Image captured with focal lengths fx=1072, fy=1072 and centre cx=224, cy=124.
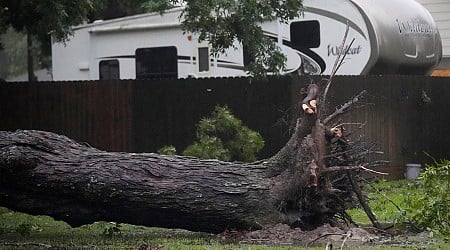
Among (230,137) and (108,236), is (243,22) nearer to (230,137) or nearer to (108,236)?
(230,137)

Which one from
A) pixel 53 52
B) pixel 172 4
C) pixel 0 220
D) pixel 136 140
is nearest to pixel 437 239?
pixel 0 220

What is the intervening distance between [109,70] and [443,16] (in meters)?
9.56

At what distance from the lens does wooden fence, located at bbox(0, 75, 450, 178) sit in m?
18.4

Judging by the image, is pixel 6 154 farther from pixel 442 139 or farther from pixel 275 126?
pixel 442 139

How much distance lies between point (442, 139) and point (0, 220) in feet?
35.2

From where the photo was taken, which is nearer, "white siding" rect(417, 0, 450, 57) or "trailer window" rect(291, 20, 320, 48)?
"trailer window" rect(291, 20, 320, 48)

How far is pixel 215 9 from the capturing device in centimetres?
1702

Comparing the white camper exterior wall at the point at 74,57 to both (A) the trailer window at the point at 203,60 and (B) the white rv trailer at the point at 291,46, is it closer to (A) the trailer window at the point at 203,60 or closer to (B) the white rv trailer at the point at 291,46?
(B) the white rv trailer at the point at 291,46

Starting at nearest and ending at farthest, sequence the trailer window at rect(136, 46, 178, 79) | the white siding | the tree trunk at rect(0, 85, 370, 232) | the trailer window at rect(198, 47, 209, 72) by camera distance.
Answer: the tree trunk at rect(0, 85, 370, 232) < the trailer window at rect(198, 47, 209, 72) < the trailer window at rect(136, 46, 178, 79) < the white siding

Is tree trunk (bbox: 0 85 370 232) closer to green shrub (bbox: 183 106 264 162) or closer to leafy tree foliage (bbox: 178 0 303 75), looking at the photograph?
green shrub (bbox: 183 106 264 162)

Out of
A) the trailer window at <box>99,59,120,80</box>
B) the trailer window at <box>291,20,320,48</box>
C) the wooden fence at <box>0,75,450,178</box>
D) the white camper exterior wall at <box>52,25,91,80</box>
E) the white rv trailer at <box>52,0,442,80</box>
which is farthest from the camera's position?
the white camper exterior wall at <box>52,25,91,80</box>

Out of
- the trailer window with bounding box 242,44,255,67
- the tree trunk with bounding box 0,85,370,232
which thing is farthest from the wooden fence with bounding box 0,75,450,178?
the tree trunk with bounding box 0,85,370,232

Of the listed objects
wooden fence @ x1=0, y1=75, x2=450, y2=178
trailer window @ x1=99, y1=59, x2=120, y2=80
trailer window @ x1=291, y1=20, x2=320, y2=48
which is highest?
trailer window @ x1=291, y1=20, x2=320, y2=48

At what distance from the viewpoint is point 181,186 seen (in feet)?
37.2
